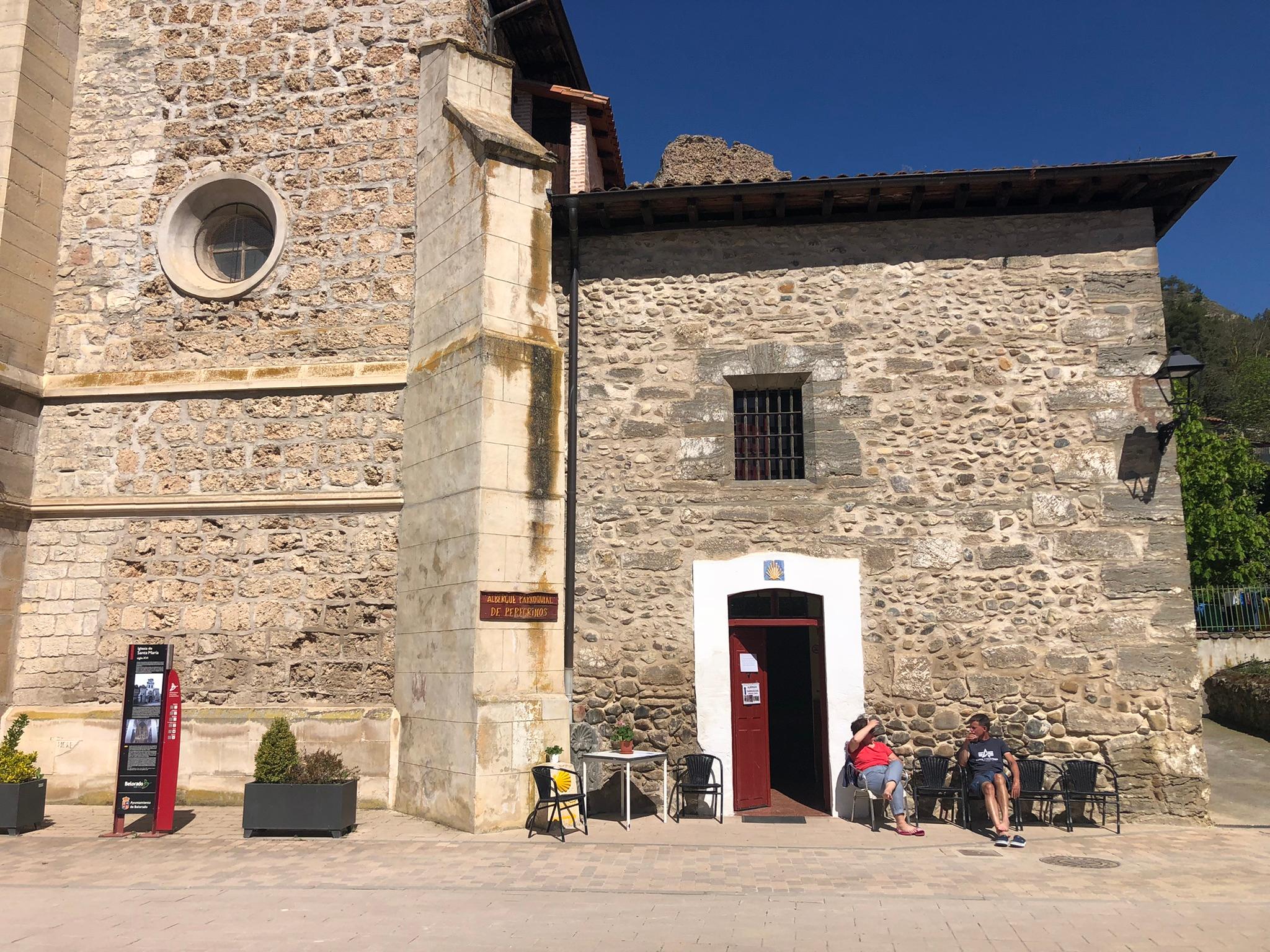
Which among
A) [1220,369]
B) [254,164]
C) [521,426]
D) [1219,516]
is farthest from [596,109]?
[1220,369]

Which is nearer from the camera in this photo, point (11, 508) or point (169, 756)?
point (169, 756)

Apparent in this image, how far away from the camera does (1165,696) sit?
855cm

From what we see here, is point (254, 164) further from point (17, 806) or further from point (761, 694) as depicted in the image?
point (761, 694)

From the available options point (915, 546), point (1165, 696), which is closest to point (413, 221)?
point (915, 546)

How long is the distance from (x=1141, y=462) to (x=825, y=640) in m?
3.49

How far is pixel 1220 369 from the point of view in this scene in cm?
3575

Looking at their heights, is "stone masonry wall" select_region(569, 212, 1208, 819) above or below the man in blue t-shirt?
above

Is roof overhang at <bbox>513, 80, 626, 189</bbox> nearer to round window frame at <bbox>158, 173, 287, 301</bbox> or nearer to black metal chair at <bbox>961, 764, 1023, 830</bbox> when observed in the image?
round window frame at <bbox>158, 173, 287, 301</bbox>

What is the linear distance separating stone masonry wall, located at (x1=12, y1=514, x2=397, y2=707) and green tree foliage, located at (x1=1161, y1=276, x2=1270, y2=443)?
3195cm

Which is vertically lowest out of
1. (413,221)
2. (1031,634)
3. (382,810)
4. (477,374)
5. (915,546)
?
(382,810)

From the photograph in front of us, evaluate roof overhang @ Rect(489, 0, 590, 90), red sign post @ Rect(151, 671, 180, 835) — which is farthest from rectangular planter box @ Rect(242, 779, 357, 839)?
roof overhang @ Rect(489, 0, 590, 90)

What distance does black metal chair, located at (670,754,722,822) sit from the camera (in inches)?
342

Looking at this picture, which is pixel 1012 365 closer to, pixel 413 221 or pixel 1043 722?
pixel 1043 722

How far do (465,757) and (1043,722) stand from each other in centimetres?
530
